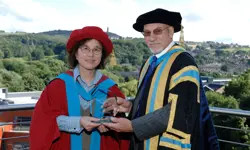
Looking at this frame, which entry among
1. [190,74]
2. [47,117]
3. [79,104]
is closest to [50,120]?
[47,117]

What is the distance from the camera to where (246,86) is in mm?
40750

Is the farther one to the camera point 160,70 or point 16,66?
point 16,66

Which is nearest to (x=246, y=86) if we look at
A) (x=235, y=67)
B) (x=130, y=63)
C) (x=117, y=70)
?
(x=117, y=70)

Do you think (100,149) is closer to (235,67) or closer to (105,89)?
(105,89)

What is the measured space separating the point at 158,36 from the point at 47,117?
0.69 m

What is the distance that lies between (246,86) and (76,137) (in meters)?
40.8

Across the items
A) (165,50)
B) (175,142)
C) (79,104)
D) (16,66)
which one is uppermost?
(165,50)

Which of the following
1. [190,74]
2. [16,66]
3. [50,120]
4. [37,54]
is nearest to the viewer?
[190,74]

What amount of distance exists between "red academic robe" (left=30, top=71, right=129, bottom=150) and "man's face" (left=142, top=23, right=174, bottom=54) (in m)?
0.52

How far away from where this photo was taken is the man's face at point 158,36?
1876mm

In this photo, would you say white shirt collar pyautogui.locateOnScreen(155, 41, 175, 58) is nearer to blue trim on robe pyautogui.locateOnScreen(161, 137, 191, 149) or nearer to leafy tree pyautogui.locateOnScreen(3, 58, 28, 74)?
blue trim on robe pyautogui.locateOnScreen(161, 137, 191, 149)

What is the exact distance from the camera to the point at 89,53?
208 cm

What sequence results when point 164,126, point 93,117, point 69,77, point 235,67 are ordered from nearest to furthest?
point 164,126
point 93,117
point 69,77
point 235,67

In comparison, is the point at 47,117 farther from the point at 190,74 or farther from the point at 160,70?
the point at 190,74
